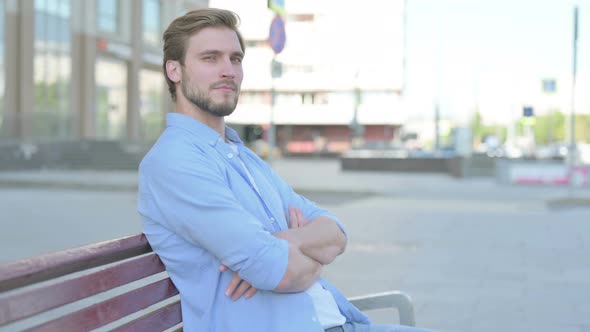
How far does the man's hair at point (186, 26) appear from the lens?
2.36 metres

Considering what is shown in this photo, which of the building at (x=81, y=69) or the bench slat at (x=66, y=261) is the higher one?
the building at (x=81, y=69)

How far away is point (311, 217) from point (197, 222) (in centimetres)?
74

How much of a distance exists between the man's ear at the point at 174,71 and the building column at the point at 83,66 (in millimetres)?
34600

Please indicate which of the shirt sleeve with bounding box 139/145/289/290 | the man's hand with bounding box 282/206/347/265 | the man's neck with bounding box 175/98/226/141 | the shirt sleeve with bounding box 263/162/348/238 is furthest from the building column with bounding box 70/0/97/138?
the shirt sleeve with bounding box 139/145/289/290

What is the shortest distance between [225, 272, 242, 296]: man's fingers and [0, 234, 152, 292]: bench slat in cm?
31

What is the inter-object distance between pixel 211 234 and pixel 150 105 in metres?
43.4

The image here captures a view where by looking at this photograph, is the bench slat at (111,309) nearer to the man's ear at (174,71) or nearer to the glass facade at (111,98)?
the man's ear at (174,71)

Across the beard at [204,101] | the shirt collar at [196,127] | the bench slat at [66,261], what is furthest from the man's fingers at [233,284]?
the beard at [204,101]

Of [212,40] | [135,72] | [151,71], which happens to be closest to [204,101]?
[212,40]

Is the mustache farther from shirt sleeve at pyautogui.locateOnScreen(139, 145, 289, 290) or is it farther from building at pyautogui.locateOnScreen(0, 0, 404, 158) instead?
building at pyautogui.locateOnScreen(0, 0, 404, 158)

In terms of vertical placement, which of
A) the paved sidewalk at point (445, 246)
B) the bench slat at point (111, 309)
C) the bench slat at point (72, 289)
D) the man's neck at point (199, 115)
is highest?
the man's neck at point (199, 115)

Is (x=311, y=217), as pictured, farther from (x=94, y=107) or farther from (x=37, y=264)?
(x=94, y=107)

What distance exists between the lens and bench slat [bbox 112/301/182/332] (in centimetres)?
213

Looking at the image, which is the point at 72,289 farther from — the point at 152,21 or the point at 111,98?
Answer: the point at 152,21
